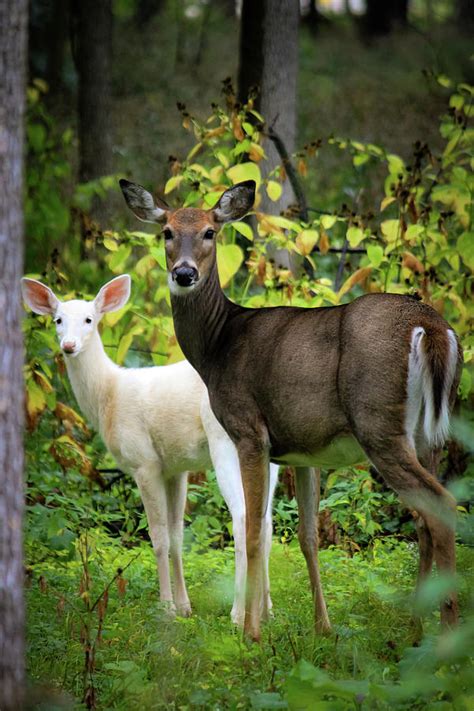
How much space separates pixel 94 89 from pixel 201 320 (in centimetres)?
878

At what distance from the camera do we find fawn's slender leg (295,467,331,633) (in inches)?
207

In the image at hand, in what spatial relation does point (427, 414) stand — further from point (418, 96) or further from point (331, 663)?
point (418, 96)

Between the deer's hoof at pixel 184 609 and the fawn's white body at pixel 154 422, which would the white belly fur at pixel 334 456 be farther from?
the deer's hoof at pixel 184 609

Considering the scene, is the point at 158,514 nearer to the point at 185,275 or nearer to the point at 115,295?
the point at 115,295

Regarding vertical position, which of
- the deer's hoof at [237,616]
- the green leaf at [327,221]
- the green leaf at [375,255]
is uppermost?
the green leaf at [327,221]

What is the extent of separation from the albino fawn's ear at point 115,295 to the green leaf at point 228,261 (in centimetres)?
64

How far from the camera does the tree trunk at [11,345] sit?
3.78 meters

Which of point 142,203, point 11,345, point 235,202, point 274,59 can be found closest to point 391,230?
point 235,202

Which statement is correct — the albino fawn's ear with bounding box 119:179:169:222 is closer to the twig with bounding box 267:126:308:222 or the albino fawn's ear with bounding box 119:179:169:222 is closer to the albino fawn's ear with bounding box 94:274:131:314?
the albino fawn's ear with bounding box 94:274:131:314

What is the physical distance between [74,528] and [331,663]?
83.1 inches

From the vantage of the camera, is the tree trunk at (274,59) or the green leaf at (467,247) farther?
the tree trunk at (274,59)

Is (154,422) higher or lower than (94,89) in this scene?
lower

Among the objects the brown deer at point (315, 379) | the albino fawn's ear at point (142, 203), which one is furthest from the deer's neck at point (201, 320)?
the albino fawn's ear at point (142, 203)

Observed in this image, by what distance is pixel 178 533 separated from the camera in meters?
6.57
